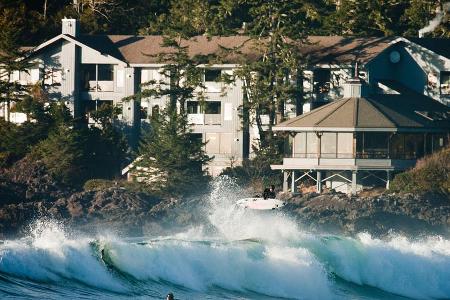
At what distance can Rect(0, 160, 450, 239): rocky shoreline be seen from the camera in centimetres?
Answer: 7350

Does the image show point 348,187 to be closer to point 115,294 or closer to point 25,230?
point 25,230

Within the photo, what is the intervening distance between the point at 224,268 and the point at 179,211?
18723mm

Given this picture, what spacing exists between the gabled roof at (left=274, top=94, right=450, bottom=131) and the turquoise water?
55.5 feet

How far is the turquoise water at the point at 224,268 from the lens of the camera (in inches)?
2114

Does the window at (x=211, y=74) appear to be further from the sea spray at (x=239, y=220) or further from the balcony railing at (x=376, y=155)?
the balcony railing at (x=376, y=155)

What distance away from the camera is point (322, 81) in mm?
85000

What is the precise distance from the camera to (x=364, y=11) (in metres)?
92.6

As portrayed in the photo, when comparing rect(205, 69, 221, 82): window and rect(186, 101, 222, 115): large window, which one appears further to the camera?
rect(205, 69, 221, 82): window

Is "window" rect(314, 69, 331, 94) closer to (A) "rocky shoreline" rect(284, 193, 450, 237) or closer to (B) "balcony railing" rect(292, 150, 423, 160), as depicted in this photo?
(B) "balcony railing" rect(292, 150, 423, 160)

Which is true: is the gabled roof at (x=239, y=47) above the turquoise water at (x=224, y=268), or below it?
above

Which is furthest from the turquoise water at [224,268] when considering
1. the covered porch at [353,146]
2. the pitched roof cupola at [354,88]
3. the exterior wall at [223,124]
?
the exterior wall at [223,124]

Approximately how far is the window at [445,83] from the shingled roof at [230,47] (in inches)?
117

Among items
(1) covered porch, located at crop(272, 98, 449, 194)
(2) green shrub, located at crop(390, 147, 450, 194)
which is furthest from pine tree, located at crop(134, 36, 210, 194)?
(2) green shrub, located at crop(390, 147, 450, 194)

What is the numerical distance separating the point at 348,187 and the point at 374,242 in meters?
17.7
